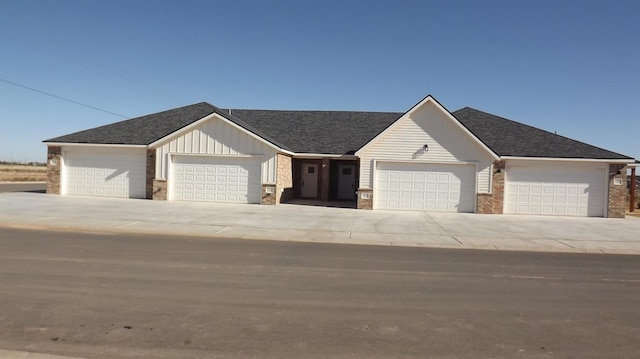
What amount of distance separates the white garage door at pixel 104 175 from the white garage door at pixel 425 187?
1220 cm

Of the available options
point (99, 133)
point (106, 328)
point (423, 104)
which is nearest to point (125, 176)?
point (99, 133)

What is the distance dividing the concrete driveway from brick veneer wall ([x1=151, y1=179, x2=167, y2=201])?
4.91ft

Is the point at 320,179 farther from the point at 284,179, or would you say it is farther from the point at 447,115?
the point at 447,115

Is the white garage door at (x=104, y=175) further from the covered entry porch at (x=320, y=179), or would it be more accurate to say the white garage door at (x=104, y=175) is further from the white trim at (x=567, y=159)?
the white trim at (x=567, y=159)

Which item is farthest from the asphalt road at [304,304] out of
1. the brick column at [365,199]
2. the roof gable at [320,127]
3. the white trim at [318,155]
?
the roof gable at [320,127]

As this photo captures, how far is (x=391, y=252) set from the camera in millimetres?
10391

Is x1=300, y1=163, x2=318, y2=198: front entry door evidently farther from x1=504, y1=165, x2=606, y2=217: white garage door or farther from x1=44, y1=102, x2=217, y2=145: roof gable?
x1=504, y1=165, x2=606, y2=217: white garage door

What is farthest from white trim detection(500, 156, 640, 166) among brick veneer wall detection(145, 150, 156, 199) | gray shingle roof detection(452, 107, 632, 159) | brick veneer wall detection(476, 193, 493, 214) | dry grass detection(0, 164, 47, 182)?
dry grass detection(0, 164, 47, 182)

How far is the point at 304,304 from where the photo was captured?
5.88m

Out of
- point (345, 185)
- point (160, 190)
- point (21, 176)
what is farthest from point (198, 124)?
point (21, 176)

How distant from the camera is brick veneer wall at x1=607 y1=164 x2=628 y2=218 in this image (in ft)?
66.8

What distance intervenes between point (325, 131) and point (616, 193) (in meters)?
15.0

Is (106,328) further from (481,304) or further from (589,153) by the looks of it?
(589,153)

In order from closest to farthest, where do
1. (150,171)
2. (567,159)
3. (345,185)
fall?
(567,159)
(150,171)
(345,185)
